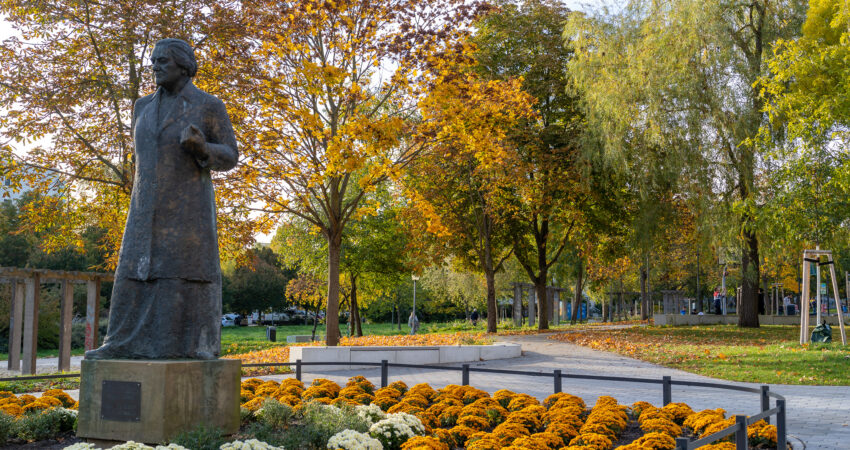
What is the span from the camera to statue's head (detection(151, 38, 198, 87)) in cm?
585

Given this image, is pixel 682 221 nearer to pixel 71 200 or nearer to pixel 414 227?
pixel 414 227

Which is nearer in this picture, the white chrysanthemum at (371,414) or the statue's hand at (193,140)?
the statue's hand at (193,140)

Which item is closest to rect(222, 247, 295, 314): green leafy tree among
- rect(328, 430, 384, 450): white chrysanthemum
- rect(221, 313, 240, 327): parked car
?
rect(221, 313, 240, 327): parked car

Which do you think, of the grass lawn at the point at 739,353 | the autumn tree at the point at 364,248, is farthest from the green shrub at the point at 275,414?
the autumn tree at the point at 364,248

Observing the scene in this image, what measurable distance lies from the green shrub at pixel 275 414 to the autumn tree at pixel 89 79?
857cm

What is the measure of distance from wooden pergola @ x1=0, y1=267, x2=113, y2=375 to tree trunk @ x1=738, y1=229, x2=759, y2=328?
1853cm

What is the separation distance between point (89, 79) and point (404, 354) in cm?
872

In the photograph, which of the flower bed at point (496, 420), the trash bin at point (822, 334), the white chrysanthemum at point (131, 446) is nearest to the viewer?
the white chrysanthemum at point (131, 446)

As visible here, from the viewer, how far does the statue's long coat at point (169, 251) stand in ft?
18.0

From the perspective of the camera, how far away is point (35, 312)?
15305mm

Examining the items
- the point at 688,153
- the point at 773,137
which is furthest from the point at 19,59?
the point at 773,137

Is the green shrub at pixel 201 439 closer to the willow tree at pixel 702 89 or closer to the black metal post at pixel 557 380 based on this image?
the black metal post at pixel 557 380

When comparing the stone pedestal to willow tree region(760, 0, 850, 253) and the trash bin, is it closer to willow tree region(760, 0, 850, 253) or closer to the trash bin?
willow tree region(760, 0, 850, 253)

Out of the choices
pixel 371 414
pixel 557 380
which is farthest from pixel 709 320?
pixel 371 414
